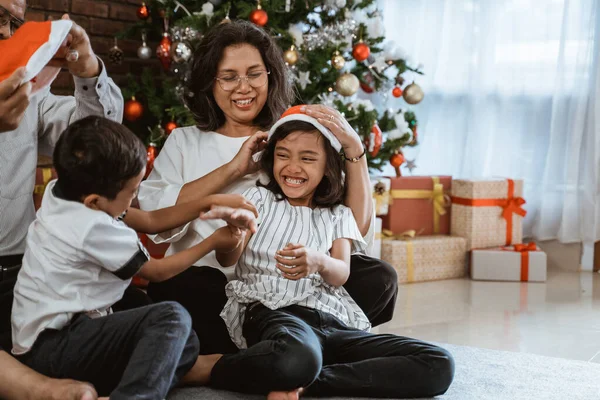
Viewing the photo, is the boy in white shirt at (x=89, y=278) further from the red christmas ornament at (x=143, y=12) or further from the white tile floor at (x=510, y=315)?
the red christmas ornament at (x=143, y=12)

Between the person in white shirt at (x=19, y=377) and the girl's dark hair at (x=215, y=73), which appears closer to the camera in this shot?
the person in white shirt at (x=19, y=377)

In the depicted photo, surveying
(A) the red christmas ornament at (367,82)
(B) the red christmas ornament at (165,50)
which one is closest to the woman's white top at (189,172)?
(B) the red christmas ornament at (165,50)

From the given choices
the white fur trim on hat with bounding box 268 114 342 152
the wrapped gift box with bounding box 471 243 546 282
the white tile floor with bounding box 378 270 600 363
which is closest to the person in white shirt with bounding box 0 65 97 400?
the white fur trim on hat with bounding box 268 114 342 152

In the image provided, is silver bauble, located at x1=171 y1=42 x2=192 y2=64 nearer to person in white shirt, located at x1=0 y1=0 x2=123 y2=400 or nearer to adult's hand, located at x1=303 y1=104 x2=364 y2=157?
person in white shirt, located at x1=0 y1=0 x2=123 y2=400

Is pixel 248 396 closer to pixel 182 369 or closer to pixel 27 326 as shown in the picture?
pixel 182 369

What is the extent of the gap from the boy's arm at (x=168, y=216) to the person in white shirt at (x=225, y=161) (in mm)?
113

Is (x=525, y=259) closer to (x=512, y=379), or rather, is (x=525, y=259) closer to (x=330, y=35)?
(x=330, y=35)

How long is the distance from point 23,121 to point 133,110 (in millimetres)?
1471

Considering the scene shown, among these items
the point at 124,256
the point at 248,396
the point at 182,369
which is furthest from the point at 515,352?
the point at 124,256

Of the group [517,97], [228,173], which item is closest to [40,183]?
[228,173]

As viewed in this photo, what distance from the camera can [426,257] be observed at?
3678mm

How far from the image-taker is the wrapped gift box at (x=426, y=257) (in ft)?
11.9

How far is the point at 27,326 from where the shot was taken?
163 cm

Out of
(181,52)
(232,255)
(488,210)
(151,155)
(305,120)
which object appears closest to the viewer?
(232,255)
